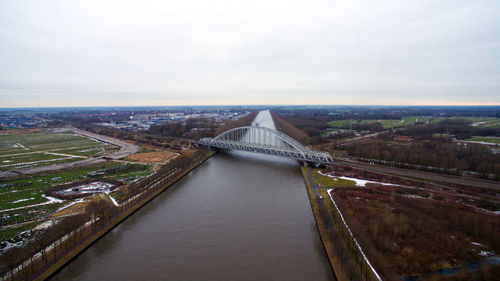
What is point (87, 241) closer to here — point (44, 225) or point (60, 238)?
point (60, 238)

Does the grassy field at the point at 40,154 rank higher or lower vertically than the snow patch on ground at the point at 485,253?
higher

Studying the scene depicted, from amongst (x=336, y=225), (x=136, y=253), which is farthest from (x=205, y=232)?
(x=336, y=225)

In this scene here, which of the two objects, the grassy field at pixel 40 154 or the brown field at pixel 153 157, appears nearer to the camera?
the grassy field at pixel 40 154

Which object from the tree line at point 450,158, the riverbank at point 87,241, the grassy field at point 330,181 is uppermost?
the tree line at point 450,158

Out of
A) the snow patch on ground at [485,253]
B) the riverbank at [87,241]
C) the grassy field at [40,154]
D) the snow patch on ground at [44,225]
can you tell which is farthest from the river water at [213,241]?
the grassy field at [40,154]

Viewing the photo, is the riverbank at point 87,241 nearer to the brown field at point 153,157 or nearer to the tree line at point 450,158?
the brown field at point 153,157

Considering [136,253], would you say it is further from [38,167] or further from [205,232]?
[38,167]

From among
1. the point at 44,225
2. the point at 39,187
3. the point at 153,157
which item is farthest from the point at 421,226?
the point at 153,157

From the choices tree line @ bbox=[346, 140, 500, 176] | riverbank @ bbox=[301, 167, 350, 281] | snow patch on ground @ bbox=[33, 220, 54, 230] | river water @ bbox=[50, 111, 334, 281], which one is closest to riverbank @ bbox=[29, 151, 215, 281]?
river water @ bbox=[50, 111, 334, 281]
